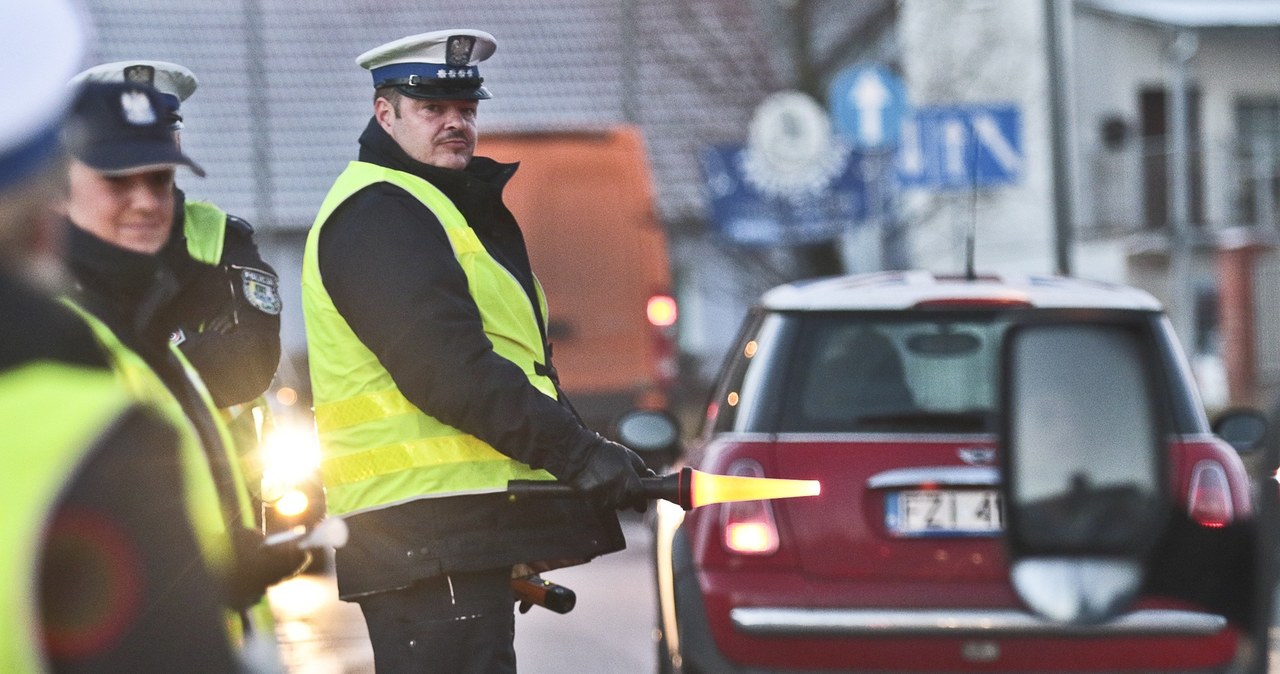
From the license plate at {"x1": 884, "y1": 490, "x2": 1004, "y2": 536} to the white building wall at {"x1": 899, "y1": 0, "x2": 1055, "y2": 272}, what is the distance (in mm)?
21055

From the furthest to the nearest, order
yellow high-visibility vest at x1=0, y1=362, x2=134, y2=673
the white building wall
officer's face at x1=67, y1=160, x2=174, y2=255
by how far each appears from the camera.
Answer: the white building wall → officer's face at x1=67, y1=160, x2=174, y2=255 → yellow high-visibility vest at x1=0, y1=362, x2=134, y2=673

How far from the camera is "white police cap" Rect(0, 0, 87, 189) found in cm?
153

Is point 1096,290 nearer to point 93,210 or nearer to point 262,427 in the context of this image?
point 262,427

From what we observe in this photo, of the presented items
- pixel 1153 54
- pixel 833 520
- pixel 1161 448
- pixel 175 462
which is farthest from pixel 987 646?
pixel 1153 54

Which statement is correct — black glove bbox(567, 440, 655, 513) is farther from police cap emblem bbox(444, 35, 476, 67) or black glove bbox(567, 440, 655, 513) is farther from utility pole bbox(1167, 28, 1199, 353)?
utility pole bbox(1167, 28, 1199, 353)

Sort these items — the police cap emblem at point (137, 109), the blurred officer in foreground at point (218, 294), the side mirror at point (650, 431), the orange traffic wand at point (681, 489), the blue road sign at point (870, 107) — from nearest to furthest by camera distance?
the police cap emblem at point (137, 109)
the orange traffic wand at point (681, 489)
the blurred officer in foreground at point (218, 294)
the side mirror at point (650, 431)
the blue road sign at point (870, 107)

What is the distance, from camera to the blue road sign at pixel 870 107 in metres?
16.6

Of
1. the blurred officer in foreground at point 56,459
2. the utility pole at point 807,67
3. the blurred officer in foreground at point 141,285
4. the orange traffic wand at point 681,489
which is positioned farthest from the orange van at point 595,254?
the blurred officer in foreground at point 56,459

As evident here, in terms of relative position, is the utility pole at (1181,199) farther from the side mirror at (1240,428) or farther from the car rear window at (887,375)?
the car rear window at (887,375)

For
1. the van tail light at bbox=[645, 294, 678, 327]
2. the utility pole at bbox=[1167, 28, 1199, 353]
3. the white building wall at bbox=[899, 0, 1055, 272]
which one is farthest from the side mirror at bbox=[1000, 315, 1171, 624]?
the white building wall at bbox=[899, 0, 1055, 272]

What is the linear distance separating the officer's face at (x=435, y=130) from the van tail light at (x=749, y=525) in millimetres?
1894

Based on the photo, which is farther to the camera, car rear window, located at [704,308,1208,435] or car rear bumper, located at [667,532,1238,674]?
car rear window, located at [704,308,1208,435]

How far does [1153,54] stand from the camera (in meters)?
28.3

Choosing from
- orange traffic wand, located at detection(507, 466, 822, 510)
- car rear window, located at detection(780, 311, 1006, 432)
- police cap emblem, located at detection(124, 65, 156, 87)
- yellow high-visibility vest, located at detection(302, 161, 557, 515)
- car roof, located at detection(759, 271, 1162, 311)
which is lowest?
car rear window, located at detection(780, 311, 1006, 432)
